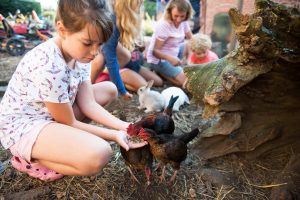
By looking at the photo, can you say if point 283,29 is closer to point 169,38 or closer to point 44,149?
point 44,149

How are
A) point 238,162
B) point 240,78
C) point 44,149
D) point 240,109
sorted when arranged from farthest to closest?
point 238,162
point 240,109
point 44,149
point 240,78

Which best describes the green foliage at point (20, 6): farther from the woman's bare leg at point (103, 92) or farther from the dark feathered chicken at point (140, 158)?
the dark feathered chicken at point (140, 158)

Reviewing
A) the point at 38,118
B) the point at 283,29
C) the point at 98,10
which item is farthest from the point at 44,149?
the point at 283,29

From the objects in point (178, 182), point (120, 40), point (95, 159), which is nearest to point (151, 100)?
point (120, 40)

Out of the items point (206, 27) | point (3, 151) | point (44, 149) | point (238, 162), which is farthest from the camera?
point (206, 27)

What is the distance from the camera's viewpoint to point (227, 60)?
1831mm

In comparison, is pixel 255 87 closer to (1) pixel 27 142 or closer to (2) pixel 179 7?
(1) pixel 27 142

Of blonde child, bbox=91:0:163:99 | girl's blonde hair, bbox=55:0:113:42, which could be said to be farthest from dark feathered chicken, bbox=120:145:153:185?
blonde child, bbox=91:0:163:99

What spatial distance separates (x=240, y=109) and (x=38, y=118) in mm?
1349

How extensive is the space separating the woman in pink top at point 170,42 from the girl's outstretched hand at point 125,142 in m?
2.15

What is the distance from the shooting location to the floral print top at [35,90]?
1683 mm

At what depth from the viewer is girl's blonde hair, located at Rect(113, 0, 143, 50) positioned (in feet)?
9.50

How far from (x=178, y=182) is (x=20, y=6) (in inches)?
196

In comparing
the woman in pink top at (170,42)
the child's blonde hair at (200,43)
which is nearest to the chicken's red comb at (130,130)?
the woman in pink top at (170,42)
